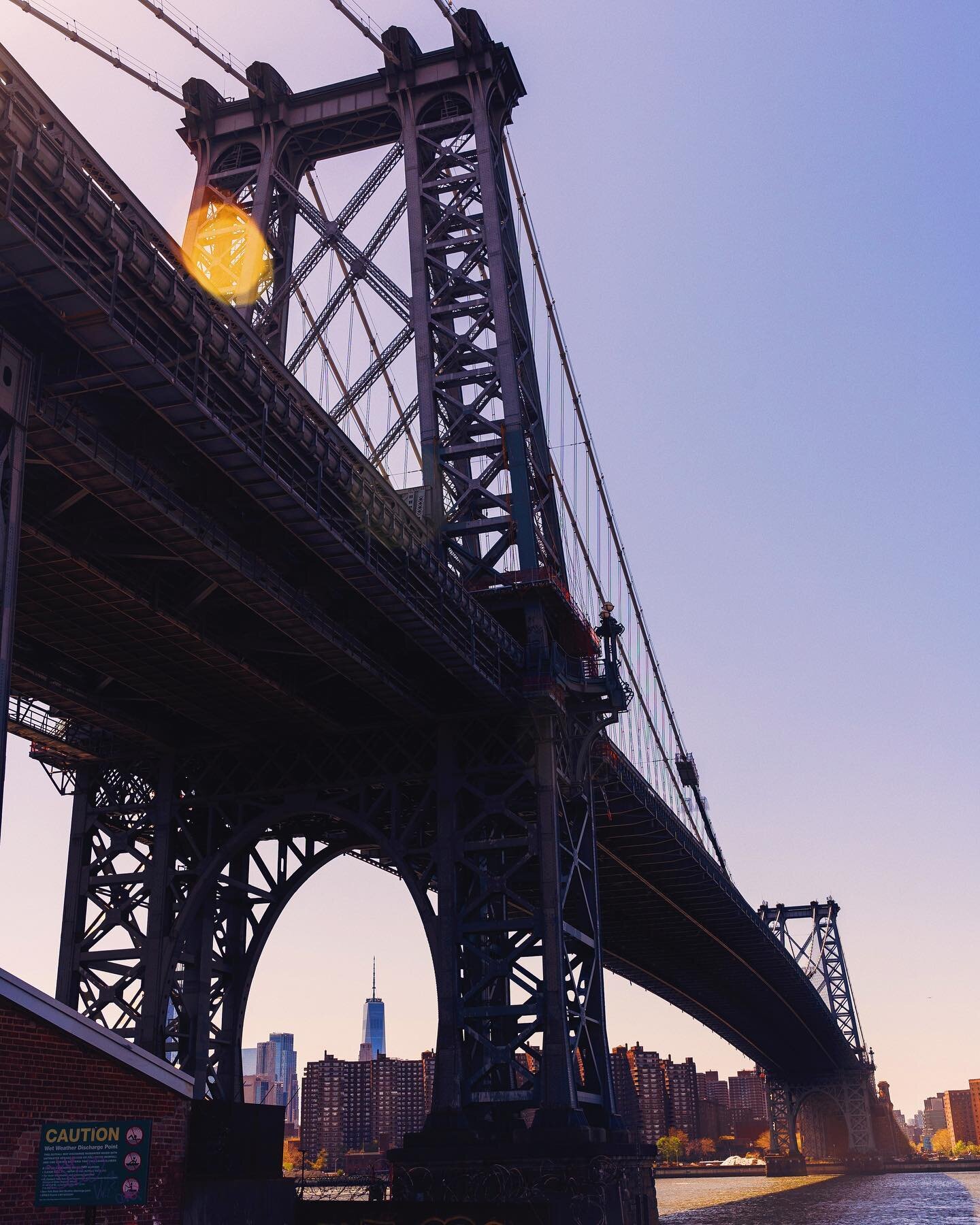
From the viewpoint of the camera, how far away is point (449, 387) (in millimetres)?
41969

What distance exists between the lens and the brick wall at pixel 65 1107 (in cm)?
1772

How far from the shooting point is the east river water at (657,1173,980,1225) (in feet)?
213

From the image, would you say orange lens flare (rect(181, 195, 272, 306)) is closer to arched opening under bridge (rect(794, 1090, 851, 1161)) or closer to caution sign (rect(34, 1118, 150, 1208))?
caution sign (rect(34, 1118, 150, 1208))

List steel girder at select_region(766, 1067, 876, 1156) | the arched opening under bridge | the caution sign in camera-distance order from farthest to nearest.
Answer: the arched opening under bridge < steel girder at select_region(766, 1067, 876, 1156) < the caution sign

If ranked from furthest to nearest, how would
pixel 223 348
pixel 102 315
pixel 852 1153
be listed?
1. pixel 852 1153
2. pixel 223 348
3. pixel 102 315

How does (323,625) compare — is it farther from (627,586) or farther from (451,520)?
(627,586)

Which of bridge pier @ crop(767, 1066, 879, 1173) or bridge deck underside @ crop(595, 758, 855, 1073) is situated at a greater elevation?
bridge deck underside @ crop(595, 758, 855, 1073)

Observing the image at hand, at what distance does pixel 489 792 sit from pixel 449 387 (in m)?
13.3

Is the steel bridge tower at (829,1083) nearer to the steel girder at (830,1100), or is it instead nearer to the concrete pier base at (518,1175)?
the steel girder at (830,1100)

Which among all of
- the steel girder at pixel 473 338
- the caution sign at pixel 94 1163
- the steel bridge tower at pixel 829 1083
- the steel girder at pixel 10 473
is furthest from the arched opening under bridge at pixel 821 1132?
the steel girder at pixel 10 473

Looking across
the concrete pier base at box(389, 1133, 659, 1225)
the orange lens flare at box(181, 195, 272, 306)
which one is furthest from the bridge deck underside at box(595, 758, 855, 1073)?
the orange lens flare at box(181, 195, 272, 306)

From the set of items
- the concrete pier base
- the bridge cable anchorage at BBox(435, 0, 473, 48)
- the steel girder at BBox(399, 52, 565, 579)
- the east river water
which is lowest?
the east river water

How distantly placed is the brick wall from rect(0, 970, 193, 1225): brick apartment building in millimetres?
14

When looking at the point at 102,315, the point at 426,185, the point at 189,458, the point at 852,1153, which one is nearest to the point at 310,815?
the point at 189,458
